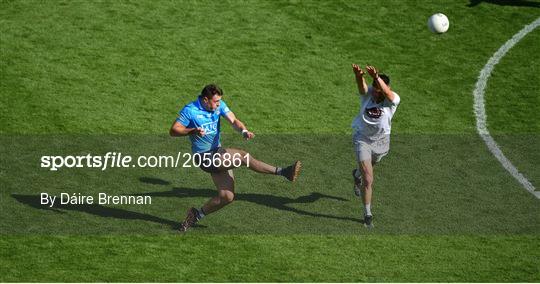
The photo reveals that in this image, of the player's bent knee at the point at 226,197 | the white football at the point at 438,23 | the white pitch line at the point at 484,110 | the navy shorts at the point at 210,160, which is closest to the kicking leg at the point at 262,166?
the navy shorts at the point at 210,160

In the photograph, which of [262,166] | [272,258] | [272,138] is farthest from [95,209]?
[272,138]

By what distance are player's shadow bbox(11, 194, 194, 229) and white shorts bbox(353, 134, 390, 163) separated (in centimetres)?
310

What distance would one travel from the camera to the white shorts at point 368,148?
16.5 meters

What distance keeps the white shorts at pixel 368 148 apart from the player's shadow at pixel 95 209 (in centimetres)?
310

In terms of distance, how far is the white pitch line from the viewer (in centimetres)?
1866

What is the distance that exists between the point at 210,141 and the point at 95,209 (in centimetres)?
251

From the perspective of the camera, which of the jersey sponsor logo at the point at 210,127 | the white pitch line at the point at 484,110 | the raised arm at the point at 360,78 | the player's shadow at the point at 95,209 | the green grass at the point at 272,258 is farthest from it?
the white pitch line at the point at 484,110

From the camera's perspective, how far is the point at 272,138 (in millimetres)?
19844

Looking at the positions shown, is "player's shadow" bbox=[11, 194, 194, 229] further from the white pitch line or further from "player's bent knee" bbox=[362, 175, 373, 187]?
the white pitch line

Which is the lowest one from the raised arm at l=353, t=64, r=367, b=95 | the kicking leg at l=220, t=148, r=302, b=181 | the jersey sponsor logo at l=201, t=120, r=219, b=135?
the kicking leg at l=220, t=148, r=302, b=181

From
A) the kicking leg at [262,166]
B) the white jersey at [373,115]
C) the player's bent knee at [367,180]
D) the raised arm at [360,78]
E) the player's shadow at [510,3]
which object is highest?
the raised arm at [360,78]

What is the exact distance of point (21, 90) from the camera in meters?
20.8

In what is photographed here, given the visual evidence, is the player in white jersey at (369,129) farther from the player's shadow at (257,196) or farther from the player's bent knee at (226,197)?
the player's bent knee at (226,197)


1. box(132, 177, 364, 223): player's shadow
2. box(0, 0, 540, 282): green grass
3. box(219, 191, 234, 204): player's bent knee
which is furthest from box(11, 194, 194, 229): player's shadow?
box(219, 191, 234, 204): player's bent knee
